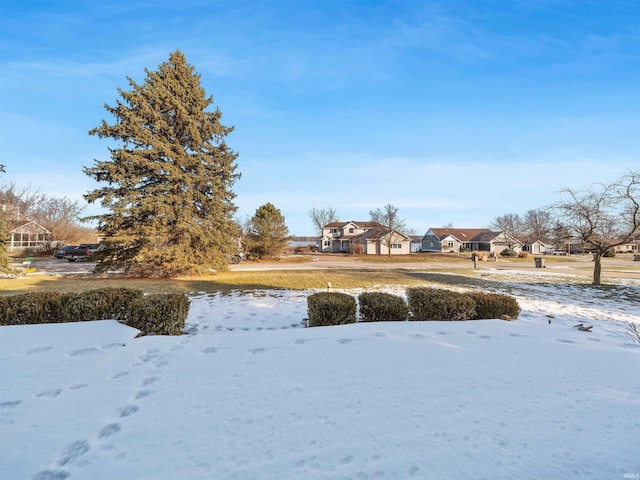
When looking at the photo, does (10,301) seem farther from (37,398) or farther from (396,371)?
(396,371)

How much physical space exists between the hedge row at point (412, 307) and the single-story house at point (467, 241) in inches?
2084

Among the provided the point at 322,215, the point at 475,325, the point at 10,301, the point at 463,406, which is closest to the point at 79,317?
the point at 10,301

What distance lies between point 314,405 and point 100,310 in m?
5.00

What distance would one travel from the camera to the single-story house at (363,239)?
1933 inches

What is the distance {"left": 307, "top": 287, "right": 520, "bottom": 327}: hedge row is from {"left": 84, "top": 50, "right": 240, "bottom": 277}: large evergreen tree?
11.1 metres

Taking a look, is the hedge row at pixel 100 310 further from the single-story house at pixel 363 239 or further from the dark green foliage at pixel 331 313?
the single-story house at pixel 363 239

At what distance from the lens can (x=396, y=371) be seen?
3.37 m

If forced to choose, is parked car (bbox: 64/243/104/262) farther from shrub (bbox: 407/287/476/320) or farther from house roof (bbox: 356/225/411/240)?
house roof (bbox: 356/225/411/240)

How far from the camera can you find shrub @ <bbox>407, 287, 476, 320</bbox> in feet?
19.8

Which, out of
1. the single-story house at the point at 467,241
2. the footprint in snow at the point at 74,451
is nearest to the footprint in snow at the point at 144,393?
the footprint in snow at the point at 74,451

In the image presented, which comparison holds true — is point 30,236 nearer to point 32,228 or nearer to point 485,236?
point 32,228

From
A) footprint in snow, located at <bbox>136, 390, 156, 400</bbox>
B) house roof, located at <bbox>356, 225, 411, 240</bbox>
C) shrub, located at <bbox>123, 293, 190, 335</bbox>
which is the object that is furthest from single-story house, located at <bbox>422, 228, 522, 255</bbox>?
footprint in snow, located at <bbox>136, 390, 156, 400</bbox>

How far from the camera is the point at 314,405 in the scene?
2.63 metres

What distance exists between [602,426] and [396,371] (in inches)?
66.1
